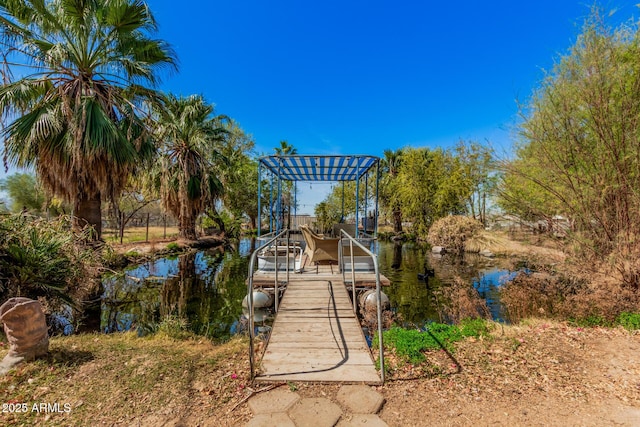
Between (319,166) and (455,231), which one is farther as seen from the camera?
(455,231)

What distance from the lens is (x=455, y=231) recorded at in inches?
687

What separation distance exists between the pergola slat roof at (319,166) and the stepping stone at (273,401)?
17.2 feet

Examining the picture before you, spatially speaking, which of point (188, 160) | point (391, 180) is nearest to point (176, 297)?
point (188, 160)

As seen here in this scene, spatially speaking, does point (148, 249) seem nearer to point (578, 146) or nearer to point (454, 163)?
point (578, 146)

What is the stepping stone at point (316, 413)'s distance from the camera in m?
2.38

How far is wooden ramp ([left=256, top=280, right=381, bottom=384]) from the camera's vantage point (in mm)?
3115

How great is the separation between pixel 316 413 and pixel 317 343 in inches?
54.4

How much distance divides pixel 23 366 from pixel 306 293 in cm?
392

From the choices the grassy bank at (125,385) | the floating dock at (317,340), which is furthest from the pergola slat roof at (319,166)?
the grassy bank at (125,385)

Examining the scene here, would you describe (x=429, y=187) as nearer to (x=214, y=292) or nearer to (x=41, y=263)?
(x=214, y=292)

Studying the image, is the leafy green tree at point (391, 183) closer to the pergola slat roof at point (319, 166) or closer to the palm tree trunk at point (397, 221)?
the palm tree trunk at point (397, 221)

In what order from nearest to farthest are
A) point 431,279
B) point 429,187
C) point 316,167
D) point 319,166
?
point 319,166 < point 316,167 < point 431,279 < point 429,187

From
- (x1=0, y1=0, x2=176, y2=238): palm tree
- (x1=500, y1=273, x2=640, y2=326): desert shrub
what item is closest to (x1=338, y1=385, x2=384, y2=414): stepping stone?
(x1=500, y1=273, x2=640, y2=326): desert shrub

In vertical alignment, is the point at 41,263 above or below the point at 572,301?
above
